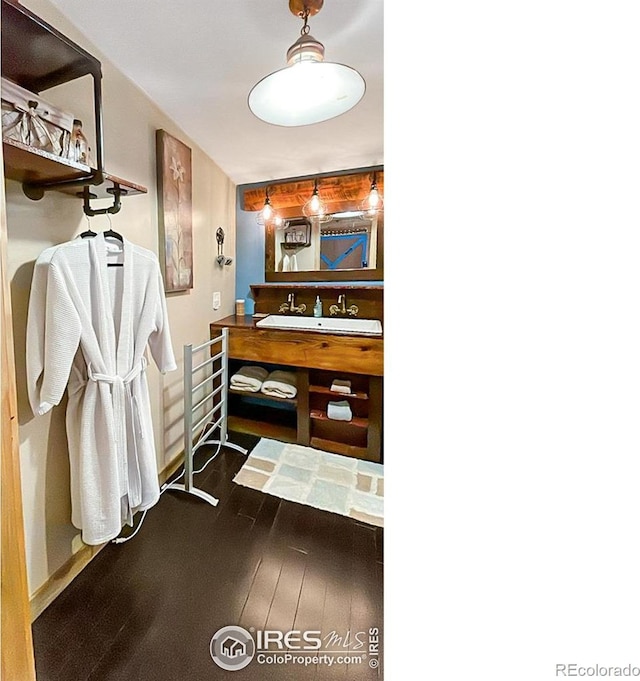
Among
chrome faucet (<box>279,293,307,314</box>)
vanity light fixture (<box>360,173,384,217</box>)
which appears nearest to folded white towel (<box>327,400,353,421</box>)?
chrome faucet (<box>279,293,307,314</box>)

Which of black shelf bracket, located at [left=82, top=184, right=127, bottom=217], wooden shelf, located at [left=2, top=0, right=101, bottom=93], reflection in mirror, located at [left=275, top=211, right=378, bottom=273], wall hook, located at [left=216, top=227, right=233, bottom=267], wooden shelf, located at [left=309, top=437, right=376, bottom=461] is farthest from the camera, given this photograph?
reflection in mirror, located at [left=275, top=211, right=378, bottom=273]

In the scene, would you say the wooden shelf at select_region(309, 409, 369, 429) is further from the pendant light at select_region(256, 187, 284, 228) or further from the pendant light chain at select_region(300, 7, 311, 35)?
the pendant light chain at select_region(300, 7, 311, 35)

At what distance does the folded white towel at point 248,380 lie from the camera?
225 cm

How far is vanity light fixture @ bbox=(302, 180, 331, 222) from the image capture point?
88.7 inches

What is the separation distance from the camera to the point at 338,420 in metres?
2.14

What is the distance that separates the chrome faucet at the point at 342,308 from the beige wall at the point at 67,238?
102 centimetres

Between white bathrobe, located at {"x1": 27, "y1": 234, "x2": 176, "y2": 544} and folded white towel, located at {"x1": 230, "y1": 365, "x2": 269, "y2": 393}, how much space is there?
103cm

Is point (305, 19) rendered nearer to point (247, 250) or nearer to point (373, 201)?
point (373, 201)

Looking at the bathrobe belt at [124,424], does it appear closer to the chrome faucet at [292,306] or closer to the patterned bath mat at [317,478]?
the patterned bath mat at [317,478]

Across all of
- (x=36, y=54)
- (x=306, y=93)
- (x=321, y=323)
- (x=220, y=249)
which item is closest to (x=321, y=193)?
(x=220, y=249)

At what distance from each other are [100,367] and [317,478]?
132cm

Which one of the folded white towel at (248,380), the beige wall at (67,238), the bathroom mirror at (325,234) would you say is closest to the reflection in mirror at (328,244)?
the bathroom mirror at (325,234)
